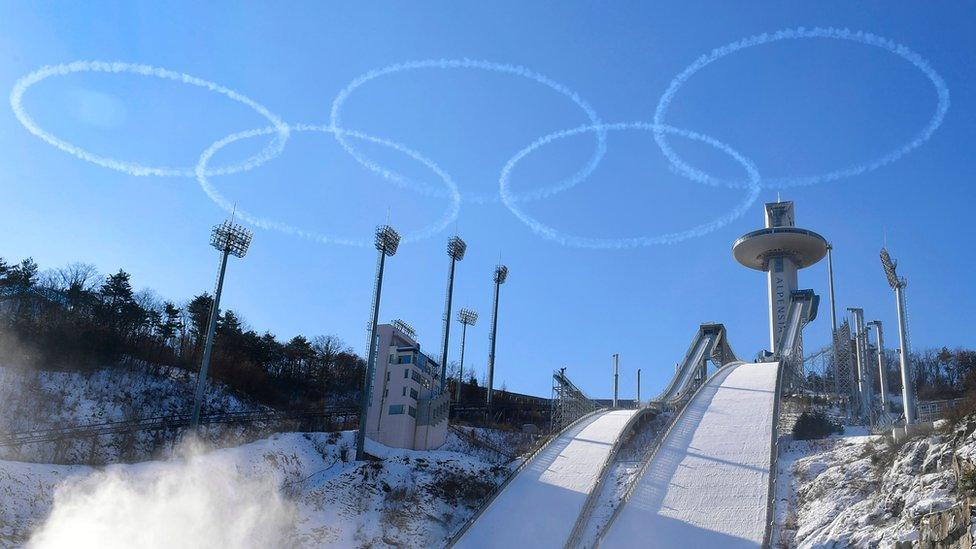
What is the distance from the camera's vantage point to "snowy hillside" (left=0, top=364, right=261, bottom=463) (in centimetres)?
3812

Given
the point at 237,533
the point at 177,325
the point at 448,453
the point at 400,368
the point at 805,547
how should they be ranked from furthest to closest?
the point at 177,325 < the point at 400,368 < the point at 448,453 < the point at 237,533 < the point at 805,547

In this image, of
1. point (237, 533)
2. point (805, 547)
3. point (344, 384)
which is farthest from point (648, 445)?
point (344, 384)

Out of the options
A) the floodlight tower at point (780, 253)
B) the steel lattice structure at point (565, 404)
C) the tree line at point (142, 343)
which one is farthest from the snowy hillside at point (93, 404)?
the floodlight tower at point (780, 253)

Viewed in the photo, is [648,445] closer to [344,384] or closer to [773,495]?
[773,495]

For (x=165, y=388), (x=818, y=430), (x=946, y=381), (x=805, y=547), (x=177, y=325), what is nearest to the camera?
(x=805, y=547)

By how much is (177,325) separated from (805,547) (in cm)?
4430

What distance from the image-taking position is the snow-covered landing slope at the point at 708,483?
30812 mm

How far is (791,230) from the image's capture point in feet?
235

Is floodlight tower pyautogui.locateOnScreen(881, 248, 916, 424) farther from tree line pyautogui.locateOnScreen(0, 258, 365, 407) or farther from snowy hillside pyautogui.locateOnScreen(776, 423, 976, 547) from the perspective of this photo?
tree line pyautogui.locateOnScreen(0, 258, 365, 407)

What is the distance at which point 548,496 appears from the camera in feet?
121

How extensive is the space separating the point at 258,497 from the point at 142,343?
23.2 metres

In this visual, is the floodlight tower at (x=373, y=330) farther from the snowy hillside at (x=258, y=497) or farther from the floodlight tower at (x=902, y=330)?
the floodlight tower at (x=902, y=330)

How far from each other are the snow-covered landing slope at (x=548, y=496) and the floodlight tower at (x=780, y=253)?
30.0 meters

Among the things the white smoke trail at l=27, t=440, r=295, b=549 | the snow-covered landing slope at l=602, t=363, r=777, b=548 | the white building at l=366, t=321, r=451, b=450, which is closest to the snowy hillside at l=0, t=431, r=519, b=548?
the white smoke trail at l=27, t=440, r=295, b=549
